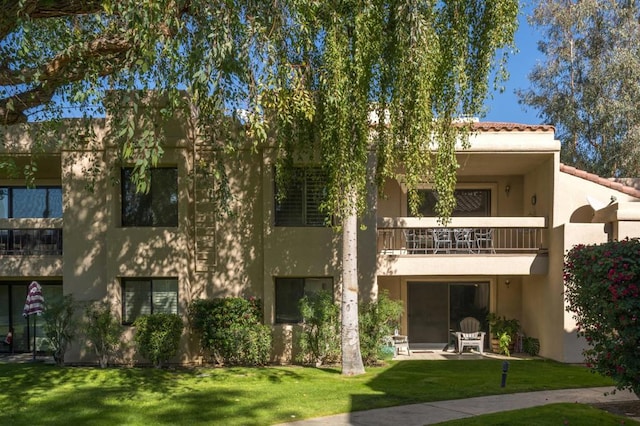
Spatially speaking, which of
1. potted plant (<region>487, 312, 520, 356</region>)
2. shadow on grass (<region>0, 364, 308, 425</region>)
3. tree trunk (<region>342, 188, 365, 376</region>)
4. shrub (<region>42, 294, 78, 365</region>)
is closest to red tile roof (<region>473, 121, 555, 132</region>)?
tree trunk (<region>342, 188, 365, 376</region>)

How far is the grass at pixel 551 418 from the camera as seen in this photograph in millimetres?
8391

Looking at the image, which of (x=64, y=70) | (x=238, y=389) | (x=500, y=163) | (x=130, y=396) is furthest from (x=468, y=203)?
(x=64, y=70)

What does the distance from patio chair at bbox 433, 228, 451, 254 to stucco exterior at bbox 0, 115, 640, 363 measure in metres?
0.27

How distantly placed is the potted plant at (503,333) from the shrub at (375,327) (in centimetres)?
409

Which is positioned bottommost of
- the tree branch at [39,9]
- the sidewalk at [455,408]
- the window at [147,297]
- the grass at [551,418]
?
the sidewalk at [455,408]

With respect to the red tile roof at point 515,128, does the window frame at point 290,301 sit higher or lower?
lower

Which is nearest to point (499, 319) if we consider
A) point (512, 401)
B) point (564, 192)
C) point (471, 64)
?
point (564, 192)

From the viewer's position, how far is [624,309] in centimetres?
770

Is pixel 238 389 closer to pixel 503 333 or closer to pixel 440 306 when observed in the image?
pixel 440 306

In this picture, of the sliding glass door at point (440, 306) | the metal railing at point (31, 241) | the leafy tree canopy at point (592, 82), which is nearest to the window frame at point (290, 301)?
the sliding glass door at point (440, 306)

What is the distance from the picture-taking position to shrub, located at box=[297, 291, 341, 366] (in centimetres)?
1417

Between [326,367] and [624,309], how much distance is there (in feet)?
26.5

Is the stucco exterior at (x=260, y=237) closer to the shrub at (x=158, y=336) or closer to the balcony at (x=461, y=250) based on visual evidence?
the balcony at (x=461, y=250)

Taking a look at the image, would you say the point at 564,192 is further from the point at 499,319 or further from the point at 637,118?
the point at 637,118
